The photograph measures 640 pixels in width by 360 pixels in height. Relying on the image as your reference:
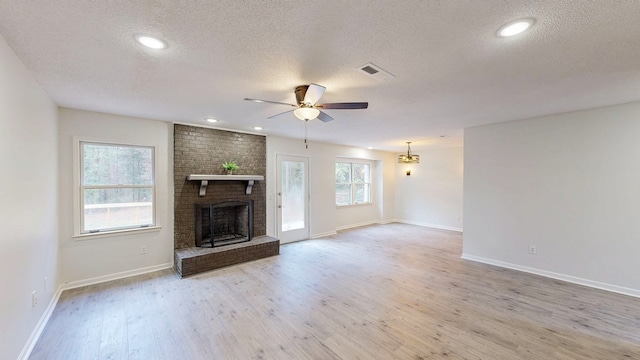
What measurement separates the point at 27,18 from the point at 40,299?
2.66 meters

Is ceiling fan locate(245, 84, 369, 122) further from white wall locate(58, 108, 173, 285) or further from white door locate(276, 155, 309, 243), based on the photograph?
white door locate(276, 155, 309, 243)

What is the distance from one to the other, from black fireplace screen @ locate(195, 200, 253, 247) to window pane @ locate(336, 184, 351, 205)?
3.05 meters

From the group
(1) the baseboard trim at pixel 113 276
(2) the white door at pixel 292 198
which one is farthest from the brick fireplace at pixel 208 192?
(2) the white door at pixel 292 198

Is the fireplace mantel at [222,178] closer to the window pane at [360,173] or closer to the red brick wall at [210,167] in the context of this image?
the red brick wall at [210,167]

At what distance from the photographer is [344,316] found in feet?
9.18

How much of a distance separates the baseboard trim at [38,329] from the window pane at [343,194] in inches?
228

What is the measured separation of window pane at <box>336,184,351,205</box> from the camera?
752 cm

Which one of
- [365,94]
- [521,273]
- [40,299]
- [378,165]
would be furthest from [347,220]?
[40,299]

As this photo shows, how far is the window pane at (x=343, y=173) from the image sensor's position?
7.59 metres

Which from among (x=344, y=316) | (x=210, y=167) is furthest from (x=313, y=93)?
(x=210, y=167)

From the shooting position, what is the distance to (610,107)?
11.2 ft

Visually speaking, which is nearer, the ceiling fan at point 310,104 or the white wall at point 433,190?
the ceiling fan at point 310,104

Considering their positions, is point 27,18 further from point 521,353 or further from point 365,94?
point 521,353

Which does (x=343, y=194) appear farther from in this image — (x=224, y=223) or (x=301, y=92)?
(x=301, y=92)
